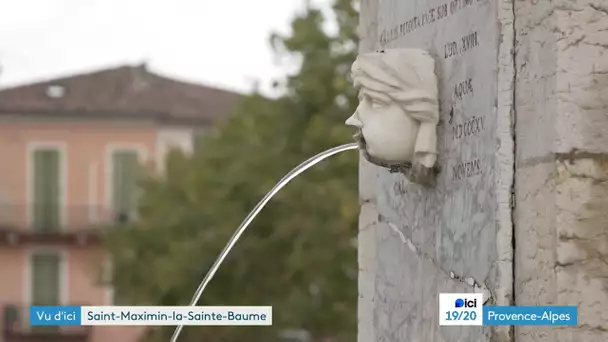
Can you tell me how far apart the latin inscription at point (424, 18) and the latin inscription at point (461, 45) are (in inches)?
3.5

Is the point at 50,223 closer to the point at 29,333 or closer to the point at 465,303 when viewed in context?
the point at 29,333

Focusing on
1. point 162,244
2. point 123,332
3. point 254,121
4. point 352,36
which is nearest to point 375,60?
point 352,36

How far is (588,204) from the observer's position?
14.8 ft

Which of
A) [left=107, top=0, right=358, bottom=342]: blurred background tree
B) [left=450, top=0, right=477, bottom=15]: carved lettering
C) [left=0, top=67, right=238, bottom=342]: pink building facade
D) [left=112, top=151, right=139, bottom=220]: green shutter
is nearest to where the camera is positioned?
[left=450, top=0, right=477, bottom=15]: carved lettering

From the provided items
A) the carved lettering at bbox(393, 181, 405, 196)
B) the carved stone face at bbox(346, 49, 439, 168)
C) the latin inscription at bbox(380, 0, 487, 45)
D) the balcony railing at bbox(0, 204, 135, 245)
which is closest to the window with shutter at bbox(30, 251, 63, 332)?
the balcony railing at bbox(0, 204, 135, 245)

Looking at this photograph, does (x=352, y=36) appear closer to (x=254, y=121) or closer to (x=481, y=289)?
(x=254, y=121)

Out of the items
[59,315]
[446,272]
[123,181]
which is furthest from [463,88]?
[123,181]

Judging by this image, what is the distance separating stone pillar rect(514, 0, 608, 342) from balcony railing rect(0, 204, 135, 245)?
3624 centimetres

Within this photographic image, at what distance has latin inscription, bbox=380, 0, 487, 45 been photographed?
16.9 ft

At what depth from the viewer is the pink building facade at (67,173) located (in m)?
40.4

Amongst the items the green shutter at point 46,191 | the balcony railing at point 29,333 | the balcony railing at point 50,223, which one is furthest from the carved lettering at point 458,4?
the green shutter at point 46,191

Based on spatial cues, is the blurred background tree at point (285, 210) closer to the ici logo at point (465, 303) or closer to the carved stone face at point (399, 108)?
the carved stone face at point (399, 108)

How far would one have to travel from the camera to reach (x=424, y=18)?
5.41m

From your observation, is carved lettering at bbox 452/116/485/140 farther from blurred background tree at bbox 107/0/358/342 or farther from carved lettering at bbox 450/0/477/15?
blurred background tree at bbox 107/0/358/342
